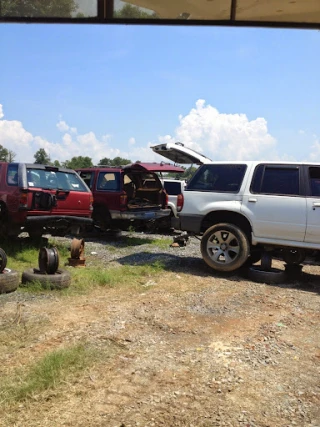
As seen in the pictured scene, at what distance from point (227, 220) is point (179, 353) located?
3858 millimetres

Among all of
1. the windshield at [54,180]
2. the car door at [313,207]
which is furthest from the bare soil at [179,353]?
the windshield at [54,180]

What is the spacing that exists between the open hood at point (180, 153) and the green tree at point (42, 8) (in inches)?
469

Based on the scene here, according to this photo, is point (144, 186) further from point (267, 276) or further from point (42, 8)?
point (42, 8)

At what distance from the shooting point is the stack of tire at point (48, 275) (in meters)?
5.79

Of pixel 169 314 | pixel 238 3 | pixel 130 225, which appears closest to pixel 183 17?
pixel 238 3

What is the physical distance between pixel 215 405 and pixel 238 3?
2614 mm

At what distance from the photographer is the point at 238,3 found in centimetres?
149

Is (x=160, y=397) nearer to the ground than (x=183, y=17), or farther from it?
nearer to the ground

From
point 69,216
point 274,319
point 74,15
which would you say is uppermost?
point 74,15

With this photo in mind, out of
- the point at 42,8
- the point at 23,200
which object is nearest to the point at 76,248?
A: the point at 23,200

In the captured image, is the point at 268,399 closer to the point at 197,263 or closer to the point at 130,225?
the point at 197,263

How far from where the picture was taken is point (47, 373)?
320 centimetres

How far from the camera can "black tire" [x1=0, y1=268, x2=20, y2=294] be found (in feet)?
17.9

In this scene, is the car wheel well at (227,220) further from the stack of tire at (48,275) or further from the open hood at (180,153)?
the open hood at (180,153)
